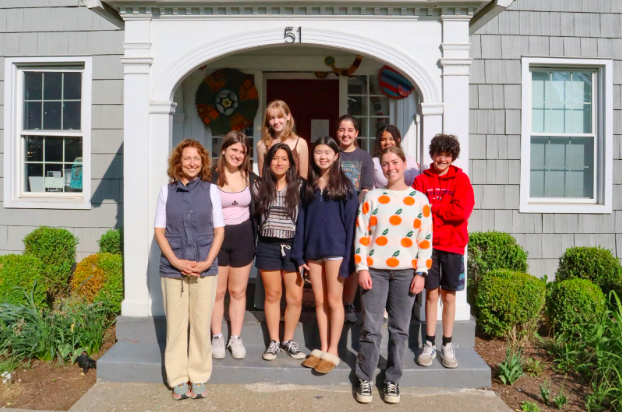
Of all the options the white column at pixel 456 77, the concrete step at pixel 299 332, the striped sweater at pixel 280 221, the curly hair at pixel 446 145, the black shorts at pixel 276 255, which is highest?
the white column at pixel 456 77

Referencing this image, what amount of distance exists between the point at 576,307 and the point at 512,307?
1.87ft

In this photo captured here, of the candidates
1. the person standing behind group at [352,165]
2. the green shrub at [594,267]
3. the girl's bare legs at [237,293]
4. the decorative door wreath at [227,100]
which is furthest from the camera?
the decorative door wreath at [227,100]

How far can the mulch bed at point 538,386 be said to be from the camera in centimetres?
384

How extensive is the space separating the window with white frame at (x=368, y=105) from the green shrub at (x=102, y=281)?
300cm

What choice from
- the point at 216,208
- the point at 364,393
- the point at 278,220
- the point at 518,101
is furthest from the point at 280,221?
the point at 518,101

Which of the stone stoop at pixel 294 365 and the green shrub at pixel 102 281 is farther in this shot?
the green shrub at pixel 102 281

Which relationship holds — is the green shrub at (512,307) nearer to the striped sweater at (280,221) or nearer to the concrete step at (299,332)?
the concrete step at (299,332)

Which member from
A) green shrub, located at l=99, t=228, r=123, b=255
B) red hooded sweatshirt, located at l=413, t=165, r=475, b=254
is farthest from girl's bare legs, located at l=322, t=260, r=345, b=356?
green shrub, located at l=99, t=228, r=123, b=255

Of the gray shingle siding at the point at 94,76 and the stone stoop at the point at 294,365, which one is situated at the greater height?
the gray shingle siding at the point at 94,76

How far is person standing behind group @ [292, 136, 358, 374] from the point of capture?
3768mm

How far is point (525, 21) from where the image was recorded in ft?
21.2

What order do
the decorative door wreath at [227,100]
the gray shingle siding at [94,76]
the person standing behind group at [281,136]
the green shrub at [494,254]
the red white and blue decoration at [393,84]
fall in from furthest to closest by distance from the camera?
1. the gray shingle siding at [94,76]
2. the decorative door wreath at [227,100]
3. the green shrub at [494,254]
4. the red white and blue decoration at [393,84]
5. the person standing behind group at [281,136]

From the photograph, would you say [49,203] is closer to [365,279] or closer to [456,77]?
[365,279]

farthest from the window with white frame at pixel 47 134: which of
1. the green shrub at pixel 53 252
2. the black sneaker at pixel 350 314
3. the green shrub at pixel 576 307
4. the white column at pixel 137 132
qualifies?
the green shrub at pixel 576 307
